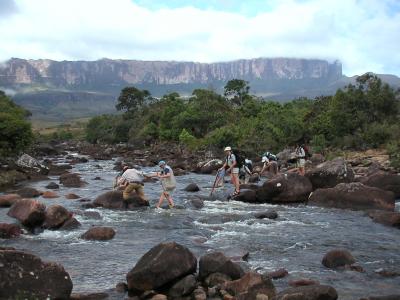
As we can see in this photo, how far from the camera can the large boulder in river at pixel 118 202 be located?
22797mm

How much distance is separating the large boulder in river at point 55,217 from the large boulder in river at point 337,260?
9777mm

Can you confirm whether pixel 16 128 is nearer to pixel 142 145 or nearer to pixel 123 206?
pixel 123 206

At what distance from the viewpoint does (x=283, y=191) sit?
2484 cm

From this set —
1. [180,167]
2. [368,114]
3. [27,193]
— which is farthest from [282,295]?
[368,114]

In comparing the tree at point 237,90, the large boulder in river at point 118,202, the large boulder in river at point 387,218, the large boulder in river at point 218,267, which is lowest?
the large boulder in river at point 118,202

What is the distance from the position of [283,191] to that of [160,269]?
14243 millimetres

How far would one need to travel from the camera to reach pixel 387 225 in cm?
1889

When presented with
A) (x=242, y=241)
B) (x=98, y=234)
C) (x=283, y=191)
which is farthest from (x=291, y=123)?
(x=98, y=234)

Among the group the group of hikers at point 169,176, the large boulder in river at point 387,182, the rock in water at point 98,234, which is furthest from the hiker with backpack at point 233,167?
the rock in water at point 98,234

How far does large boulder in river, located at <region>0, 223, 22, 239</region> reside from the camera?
1709 centimetres

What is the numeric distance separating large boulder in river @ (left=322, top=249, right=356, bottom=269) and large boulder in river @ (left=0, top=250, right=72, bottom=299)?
695 cm

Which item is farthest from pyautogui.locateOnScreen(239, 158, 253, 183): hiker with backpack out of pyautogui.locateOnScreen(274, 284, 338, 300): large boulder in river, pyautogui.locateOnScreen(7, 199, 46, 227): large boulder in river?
pyautogui.locateOnScreen(274, 284, 338, 300): large boulder in river

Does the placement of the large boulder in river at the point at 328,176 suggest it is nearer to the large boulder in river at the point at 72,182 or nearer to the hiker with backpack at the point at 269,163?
the hiker with backpack at the point at 269,163

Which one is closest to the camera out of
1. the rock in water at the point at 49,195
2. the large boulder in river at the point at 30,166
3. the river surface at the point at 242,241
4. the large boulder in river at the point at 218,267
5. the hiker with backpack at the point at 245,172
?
the large boulder in river at the point at 218,267
